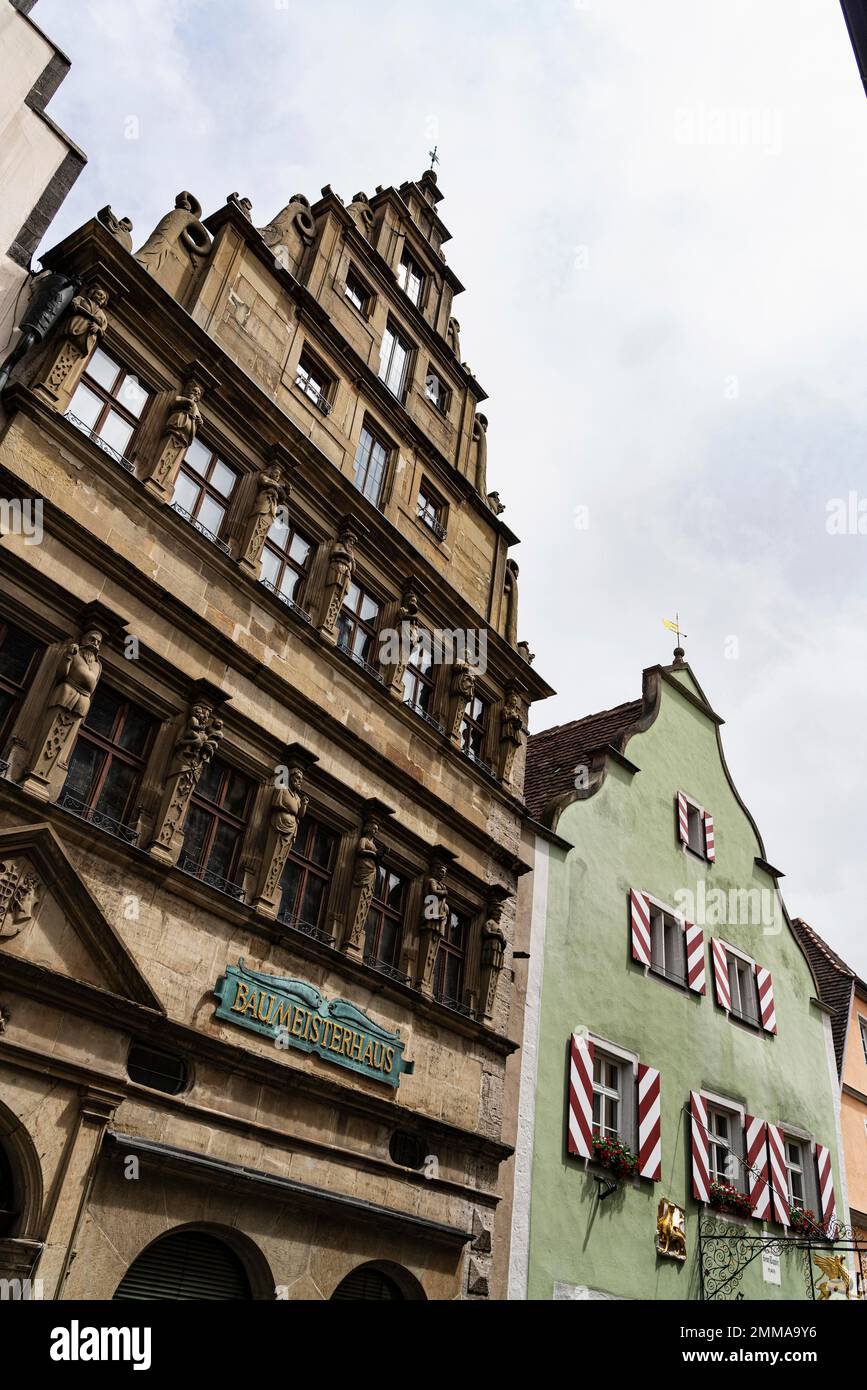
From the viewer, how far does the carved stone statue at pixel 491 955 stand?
40.8 feet

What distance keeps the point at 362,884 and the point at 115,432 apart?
5.21 m

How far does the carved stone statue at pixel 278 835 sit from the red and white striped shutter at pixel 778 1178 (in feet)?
35.5

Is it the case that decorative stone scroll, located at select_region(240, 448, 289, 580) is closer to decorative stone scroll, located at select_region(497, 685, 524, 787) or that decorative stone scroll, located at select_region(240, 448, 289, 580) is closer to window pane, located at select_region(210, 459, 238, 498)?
window pane, located at select_region(210, 459, 238, 498)

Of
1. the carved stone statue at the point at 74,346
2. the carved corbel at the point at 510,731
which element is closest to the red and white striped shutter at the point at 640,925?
the carved corbel at the point at 510,731

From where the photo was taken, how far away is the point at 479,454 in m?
16.6

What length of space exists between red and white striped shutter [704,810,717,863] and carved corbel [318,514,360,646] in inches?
374

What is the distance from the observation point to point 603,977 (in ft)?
48.5

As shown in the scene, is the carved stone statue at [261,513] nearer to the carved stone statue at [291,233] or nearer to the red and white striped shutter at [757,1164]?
the carved stone statue at [291,233]

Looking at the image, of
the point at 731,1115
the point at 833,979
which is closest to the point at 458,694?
the point at 731,1115

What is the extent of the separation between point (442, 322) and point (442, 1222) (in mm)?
13151

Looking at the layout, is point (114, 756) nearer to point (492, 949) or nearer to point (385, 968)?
point (385, 968)

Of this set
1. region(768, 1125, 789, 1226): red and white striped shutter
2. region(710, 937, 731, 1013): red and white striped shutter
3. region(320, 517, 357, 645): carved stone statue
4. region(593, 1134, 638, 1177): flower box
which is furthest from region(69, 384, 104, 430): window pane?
region(768, 1125, 789, 1226): red and white striped shutter
